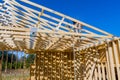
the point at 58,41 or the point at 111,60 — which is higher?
the point at 58,41

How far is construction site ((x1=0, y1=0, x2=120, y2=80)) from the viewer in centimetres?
538

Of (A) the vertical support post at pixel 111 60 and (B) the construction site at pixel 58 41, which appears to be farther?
(A) the vertical support post at pixel 111 60

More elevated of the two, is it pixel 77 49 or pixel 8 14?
pixel 8 14

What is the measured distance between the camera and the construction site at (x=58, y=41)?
5375 millimetres

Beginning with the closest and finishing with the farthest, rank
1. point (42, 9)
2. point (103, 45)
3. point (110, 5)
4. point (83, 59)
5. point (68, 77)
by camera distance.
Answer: point (42, 9)
point (103, 45)
point (83, 59)
point (68, 77)
point (110, 5)

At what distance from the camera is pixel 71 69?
9.14 meters

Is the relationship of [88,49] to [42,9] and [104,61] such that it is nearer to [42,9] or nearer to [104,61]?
[104,61]

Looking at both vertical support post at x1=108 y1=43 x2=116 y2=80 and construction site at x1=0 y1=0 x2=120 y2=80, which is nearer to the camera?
construction site at x1=0 y1=0 x2=120 y2=80

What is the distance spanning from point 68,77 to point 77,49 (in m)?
1.69

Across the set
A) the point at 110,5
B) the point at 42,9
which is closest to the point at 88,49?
the point at 42,9

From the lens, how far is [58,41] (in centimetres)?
639

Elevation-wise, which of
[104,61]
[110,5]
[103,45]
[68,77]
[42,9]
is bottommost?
[68,77]

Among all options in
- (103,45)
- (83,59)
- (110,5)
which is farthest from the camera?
(110,5)

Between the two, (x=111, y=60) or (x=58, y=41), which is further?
(x=58, y=41)
